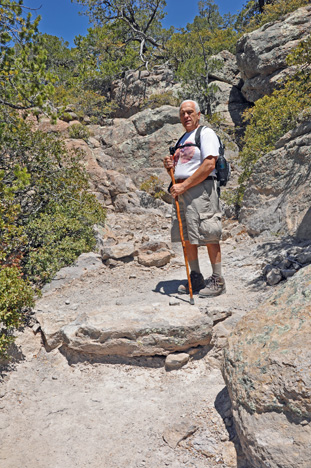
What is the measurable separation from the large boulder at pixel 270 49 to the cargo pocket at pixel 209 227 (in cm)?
1327

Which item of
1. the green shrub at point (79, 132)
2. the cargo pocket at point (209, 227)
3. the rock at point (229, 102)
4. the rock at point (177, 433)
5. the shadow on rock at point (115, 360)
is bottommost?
the rock at point (177, 433)

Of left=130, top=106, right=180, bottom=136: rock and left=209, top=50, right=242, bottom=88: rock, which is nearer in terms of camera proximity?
left=130, top=106, right=180, bottom=136: rock

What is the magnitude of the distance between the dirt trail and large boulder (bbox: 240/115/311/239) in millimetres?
1756

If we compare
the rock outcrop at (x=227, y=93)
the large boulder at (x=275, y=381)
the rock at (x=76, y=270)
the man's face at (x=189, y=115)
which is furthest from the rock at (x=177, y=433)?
the rock outcrop at (x=227, y=93)

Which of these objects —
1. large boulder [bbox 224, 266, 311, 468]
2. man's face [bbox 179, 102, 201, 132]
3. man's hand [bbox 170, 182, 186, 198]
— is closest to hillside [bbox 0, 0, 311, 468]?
large boulder [bbox 224, 266, 311, 468]

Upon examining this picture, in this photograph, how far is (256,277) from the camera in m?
4.65

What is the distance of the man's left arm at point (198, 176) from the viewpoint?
3.84 m

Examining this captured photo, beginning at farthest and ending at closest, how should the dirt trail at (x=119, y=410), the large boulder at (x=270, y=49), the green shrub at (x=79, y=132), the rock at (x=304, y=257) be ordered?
the large boulder at (x=270, y=49), the green shrub at (x=79, y=132), the rock at (x=304, y=257), the dirt trail at (x=119, y=410)

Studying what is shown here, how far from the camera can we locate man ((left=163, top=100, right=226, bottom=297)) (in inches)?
154

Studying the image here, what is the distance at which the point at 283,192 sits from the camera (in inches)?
248

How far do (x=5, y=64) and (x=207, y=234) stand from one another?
115 inches

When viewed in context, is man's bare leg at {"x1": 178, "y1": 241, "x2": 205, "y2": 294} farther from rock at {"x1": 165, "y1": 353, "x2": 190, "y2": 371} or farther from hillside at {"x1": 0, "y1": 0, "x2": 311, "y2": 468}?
rock at {"x1": 165, "y1": 353, "x2": 190, "y2": 371}

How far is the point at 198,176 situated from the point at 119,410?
8.17 ft

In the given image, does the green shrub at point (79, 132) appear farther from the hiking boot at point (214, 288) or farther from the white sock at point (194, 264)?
the hiking boot at point (214, 288)
